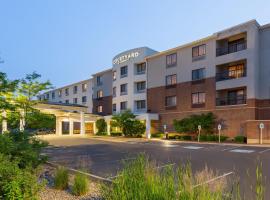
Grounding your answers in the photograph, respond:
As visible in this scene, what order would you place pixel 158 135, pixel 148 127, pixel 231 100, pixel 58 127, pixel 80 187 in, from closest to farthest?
1. pixel 80 187
2. pixel 231 100
3. pixel 148 127
4. pixel 158 135
5. pixel 58 127

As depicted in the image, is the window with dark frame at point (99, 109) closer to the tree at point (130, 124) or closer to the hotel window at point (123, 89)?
the hotel window at point (123, 89)

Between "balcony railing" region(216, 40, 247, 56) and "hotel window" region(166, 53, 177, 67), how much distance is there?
23.7 feet

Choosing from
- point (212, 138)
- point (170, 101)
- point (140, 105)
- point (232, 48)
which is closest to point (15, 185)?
point (212, 138)

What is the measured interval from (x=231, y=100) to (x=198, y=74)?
19.0ft

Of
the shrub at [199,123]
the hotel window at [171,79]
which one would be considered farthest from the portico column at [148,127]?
the hotel window at [171,79]

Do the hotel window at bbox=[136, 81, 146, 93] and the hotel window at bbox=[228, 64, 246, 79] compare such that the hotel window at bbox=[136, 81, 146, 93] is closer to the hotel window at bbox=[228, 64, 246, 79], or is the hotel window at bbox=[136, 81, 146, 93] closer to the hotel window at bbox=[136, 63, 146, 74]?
the hotel window at bbox=[136, 63, 146, 74]

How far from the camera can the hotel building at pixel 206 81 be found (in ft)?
94.4

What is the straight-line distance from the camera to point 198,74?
34.6 meters

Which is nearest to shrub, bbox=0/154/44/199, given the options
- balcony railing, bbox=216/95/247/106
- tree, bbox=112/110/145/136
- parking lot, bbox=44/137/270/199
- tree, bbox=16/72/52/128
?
parking lot, bbox=44/137/270/199

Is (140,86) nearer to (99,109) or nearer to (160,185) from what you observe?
(99,109)

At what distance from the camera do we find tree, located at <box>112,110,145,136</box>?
37.6 meters

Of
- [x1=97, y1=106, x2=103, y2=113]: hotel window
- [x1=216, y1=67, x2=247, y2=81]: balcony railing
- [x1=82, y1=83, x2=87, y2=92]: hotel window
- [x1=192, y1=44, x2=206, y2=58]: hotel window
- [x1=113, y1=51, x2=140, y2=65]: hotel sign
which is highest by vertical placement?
[x1=113, y1=51, x2=140, y2=65]: hotel sign

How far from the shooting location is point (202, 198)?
407 cm

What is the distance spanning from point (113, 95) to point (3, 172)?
42.7 meters
